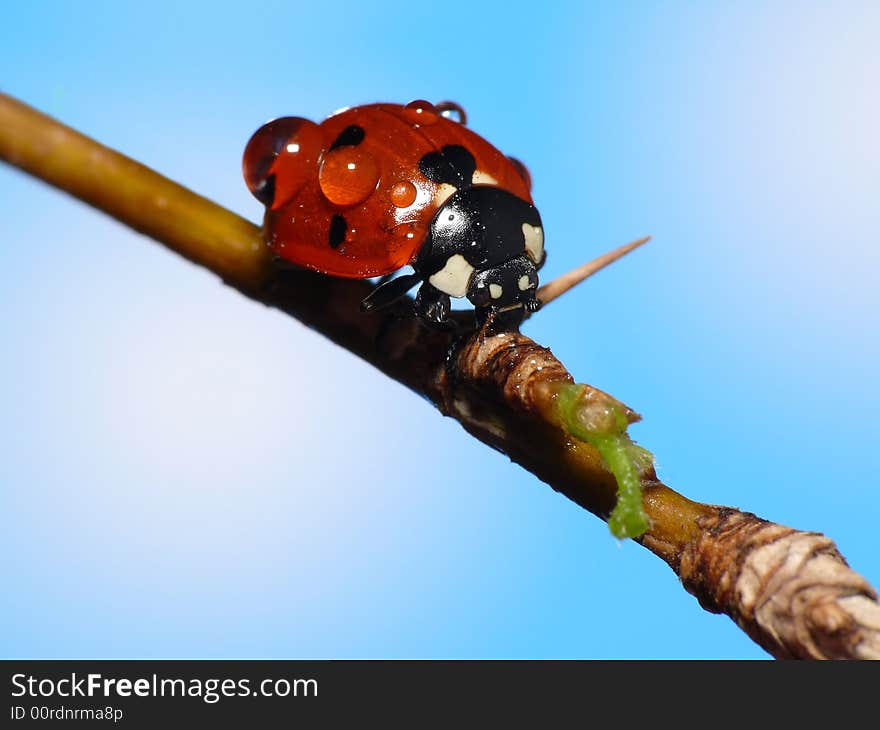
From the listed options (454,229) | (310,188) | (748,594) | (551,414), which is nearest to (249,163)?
(310,188)

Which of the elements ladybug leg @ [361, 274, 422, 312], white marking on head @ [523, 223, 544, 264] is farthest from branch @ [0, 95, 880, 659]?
white marking on head @ [523, 223, 544, 264]

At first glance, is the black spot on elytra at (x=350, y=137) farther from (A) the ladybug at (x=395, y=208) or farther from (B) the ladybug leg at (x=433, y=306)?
(B) the ladybug leg at (x=433, y=306)

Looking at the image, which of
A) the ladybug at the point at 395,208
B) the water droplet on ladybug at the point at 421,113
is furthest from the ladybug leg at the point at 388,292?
the water droplet on ladybug at the point at 421,113

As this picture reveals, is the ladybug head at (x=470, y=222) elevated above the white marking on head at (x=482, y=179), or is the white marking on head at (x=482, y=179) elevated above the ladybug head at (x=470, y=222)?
the white marking on head at (x=482, y=179)

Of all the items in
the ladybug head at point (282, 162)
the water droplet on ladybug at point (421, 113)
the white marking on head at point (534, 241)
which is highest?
the water droplet on ladybug at point (421, 113)

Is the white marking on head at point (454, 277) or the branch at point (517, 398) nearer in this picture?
the branch at point (517, 398)

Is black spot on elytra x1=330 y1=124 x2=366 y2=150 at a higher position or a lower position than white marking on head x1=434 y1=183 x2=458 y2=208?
higher

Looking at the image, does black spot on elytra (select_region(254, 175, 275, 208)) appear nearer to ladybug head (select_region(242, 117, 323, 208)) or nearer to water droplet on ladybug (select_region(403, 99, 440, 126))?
ladybug head (select_region(242, 117, 323, 208))

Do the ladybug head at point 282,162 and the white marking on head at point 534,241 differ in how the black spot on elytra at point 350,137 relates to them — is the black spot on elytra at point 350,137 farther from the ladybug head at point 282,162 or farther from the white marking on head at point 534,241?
the white marking on head at point 534,241
